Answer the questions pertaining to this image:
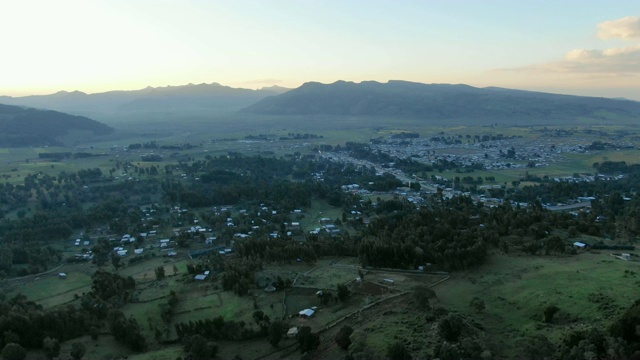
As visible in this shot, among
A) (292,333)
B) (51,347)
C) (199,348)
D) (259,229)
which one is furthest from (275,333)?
(259,229)

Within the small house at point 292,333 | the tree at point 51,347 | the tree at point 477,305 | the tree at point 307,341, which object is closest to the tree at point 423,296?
the tree at point 477,305

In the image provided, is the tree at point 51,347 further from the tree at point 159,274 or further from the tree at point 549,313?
the tree at point 549,313

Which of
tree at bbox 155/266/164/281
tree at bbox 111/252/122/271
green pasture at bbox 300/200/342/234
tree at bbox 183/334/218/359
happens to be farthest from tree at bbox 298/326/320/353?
green pasture at bbox 300/200/342/234

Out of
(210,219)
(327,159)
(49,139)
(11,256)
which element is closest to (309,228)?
(210,219)

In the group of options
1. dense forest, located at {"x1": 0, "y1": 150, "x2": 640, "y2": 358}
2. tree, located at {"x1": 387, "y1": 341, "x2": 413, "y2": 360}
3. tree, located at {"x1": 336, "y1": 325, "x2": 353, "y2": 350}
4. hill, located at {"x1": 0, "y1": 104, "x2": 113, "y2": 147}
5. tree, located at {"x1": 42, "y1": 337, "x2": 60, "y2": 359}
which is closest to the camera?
tree, located at {"x1": 387, "y1": 341, "x2": 413, "y2": 360}

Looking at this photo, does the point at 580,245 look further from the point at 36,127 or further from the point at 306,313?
the point at 36,127

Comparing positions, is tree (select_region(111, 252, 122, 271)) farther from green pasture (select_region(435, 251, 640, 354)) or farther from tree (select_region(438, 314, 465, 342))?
tree (select_region(438, 314, 465, 342))
